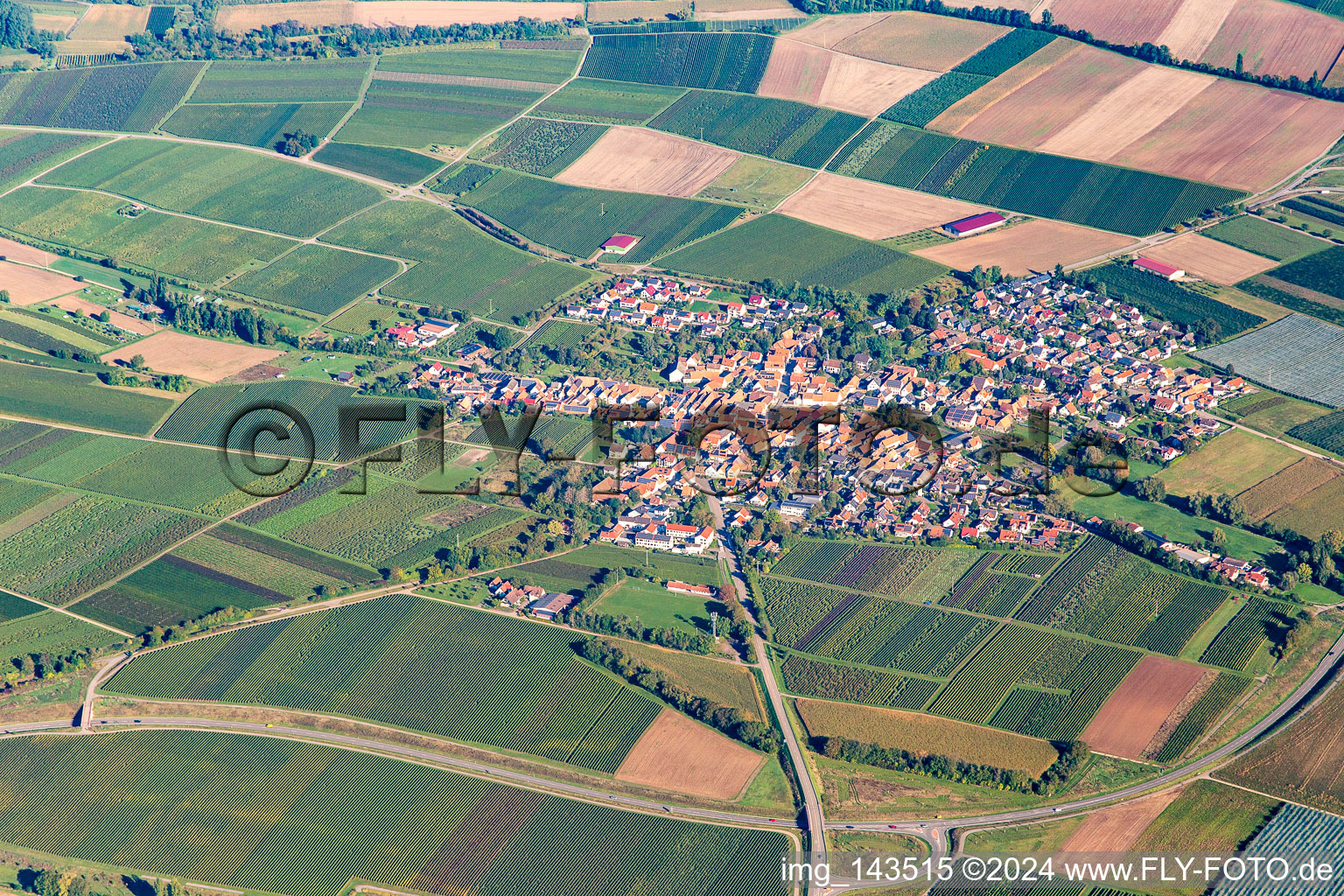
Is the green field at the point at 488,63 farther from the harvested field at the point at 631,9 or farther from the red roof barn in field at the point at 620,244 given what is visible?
the red roof barn in field at the point at 620,244

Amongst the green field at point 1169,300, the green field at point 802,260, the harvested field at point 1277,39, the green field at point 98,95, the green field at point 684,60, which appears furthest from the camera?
the green field at point 684,60

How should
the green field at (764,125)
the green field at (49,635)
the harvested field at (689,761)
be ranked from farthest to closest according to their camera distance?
the green field at (764,125), the green field at (49,635), the harvested field at (689,761)

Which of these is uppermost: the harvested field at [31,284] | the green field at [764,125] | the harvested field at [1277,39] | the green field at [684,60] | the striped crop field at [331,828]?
the harvested field at [1277,39]

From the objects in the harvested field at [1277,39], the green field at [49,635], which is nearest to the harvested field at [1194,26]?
the harvested field at [1277,39]

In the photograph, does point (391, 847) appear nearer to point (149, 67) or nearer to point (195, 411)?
point (195, 411)

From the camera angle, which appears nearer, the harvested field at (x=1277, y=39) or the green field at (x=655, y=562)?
the green field at (x=655, y=562)

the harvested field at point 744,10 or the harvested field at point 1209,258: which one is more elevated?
the harvested field at point 744,10

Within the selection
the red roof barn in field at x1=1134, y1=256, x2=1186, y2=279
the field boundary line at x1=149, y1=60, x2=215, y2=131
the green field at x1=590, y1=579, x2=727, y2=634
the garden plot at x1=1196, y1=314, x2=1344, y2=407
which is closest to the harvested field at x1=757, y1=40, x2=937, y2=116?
the red roof barn in field at x1=1134, y1=256, x2=1186, y2=279
